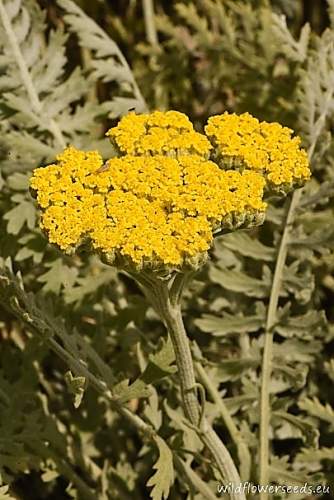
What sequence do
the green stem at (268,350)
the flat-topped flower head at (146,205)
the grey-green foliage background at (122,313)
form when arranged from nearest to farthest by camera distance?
the flat-topped flower head at (146,205), the green stem at (268,350), the grey-green foliage background at (122,313)

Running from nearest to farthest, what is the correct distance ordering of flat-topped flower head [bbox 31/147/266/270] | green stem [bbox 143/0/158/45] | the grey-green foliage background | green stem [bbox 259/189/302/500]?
flat-topped flower head [bbox 31/147/266/270]
green stem [bbox 259/189/302/500]
the grey-green foliage background
green stem [bbox 143/0/158/45]

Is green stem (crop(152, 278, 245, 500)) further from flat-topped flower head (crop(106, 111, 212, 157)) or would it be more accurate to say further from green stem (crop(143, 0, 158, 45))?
green stem (crop(143, 0, 158, 45))

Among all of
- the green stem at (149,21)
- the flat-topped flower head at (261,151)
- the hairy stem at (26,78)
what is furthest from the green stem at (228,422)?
the green stem at (149,21)

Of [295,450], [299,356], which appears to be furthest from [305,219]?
[295,450]

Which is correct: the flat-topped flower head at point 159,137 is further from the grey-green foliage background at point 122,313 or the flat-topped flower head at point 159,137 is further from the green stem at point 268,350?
the green stem at point 268,350

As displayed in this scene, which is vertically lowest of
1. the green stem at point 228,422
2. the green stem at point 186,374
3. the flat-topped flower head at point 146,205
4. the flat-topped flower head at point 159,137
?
the green stem at point 228,422

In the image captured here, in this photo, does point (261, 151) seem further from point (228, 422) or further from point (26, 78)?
point (26, 78)

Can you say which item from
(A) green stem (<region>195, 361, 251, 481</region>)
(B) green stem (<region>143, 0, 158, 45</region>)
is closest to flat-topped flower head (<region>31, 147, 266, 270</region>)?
(A) green stem (<region>195, 361, 251, 481</region>)
